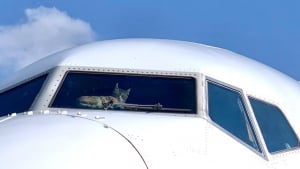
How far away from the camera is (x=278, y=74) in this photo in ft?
35.2

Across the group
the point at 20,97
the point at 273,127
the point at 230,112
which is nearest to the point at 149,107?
the point at 230,112

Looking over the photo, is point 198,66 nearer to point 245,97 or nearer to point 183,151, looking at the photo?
point 245,97

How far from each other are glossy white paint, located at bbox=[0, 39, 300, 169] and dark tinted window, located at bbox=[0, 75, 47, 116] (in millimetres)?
202

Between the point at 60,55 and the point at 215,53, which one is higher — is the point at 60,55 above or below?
below

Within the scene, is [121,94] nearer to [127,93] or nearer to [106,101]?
[127,93]

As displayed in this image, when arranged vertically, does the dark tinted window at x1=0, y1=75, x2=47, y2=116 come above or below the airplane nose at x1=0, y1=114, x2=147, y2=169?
above

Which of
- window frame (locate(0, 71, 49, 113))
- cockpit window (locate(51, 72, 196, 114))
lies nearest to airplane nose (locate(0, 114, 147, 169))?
cockpit window (locate(51, 72, 196, 114))

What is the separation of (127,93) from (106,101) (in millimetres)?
353

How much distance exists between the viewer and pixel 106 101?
8.55 meters

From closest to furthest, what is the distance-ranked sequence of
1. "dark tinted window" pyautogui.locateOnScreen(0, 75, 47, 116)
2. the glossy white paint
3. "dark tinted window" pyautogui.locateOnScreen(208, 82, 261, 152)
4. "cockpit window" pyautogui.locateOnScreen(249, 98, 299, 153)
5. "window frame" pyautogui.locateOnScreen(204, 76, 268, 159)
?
the glossy white paint < "window frame" pyautogui.locateOnScreen(204, 76, 268, 159) < "dark tinted window" pyautogui.locateOnScreen(208, 82, 261, 152) < "cockpit window" pyautogui.locateOnScreen(249, 98, 299, 153) < "dark tinted window" pyautogui.locateOnScreen(0, 75, 47, 116)

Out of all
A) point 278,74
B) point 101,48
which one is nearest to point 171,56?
point 101,48

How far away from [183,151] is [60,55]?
3269mm

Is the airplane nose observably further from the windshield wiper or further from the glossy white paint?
the windshield wiper

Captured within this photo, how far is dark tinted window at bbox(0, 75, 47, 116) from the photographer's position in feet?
29.0
